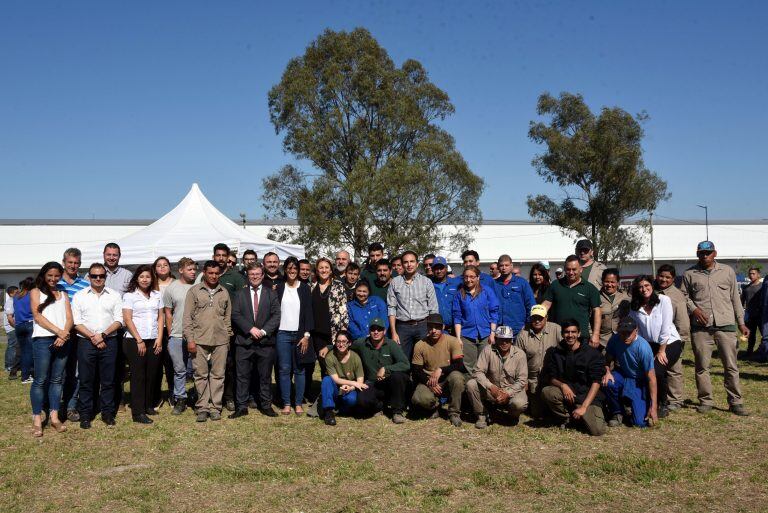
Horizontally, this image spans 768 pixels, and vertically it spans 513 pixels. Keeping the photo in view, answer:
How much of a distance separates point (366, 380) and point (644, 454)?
3.21 meters

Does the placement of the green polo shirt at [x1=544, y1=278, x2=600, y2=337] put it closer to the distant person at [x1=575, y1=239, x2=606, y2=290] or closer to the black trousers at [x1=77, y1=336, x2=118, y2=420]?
the distant person at [x1=575, y1=239, x2=606, y2=290]

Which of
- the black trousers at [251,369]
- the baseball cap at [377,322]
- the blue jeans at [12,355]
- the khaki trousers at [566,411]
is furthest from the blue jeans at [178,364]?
the blue jeans at [12,355]

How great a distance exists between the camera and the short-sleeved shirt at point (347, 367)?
7.77m

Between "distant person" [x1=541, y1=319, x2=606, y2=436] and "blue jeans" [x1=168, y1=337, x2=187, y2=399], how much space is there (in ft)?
14.3

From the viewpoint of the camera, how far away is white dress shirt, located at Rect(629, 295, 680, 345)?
7332 millimetres

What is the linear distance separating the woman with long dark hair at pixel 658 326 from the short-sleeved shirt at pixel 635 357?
21cm

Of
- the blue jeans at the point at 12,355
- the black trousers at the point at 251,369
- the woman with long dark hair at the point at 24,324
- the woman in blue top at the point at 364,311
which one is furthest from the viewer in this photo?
the blue jeans at the point at 12,355

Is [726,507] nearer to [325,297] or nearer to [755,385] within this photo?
[325,297]

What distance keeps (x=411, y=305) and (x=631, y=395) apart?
107 inches

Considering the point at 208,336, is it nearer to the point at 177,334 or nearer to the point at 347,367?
the point at 177,334

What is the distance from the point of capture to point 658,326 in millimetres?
7340

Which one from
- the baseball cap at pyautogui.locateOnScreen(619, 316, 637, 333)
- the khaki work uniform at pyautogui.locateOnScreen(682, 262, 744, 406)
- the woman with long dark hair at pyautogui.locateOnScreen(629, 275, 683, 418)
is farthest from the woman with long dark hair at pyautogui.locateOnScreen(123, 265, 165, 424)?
the khaki work uniform at pyautogui.locateOnScreen(682, 262, 744, 406)

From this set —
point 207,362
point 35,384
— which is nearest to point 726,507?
point 207,362

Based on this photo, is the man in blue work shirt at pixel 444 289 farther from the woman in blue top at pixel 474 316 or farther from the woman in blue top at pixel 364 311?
the woman in blue top at pixel 364 311
